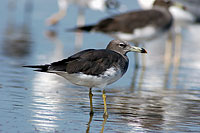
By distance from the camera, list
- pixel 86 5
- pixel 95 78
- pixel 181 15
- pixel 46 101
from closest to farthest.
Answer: pixel 95 78
pixel 46 101
pixel 181 15
pixel 86 5

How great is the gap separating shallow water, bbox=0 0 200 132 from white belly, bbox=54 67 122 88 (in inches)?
17.2

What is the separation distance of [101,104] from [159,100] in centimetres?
113

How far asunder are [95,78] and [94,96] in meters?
1.67

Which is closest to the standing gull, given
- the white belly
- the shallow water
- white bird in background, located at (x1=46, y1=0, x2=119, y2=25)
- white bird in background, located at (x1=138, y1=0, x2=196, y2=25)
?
the white belly

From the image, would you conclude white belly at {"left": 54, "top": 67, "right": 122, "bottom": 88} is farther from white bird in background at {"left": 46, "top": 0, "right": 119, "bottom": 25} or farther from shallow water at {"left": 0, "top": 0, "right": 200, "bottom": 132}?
white bird in background at {"left": 46, "top": 0, "right": 119, "bottom": 25}

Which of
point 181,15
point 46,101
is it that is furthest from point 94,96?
point 181,15

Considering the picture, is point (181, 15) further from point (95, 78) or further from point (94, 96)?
point (95, 78)

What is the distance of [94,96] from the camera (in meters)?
8.66

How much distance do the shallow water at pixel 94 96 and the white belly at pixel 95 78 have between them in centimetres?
44

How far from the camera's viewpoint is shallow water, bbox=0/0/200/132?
6582 mm

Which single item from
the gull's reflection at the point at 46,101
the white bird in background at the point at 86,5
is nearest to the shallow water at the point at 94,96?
the gull's reflection at the point at 46,101

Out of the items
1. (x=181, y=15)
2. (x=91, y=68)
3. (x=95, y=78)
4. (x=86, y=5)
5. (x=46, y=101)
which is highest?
(x=86, y=5)

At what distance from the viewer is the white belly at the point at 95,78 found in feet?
22.9

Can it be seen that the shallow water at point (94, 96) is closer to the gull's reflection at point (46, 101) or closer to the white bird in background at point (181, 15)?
the gull's reflection at point (46, 101)
